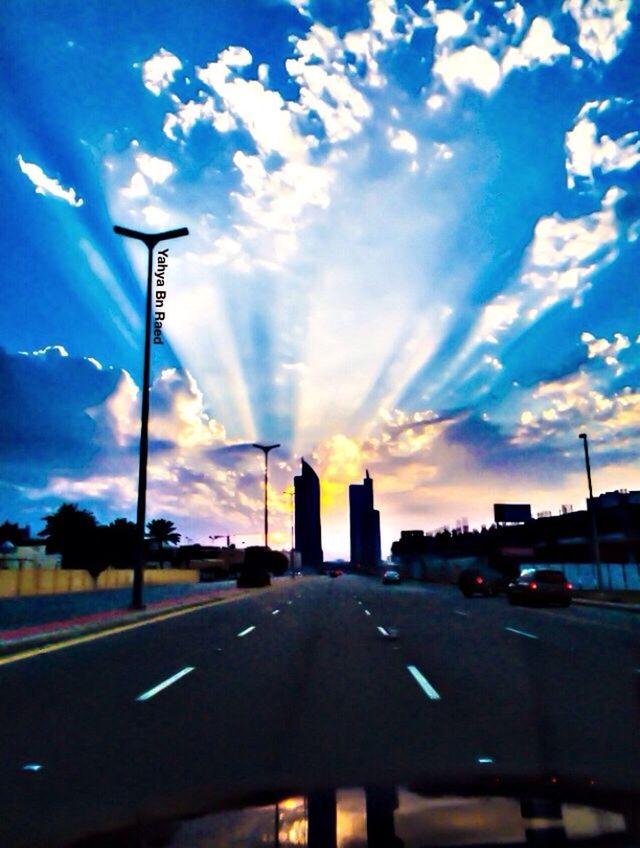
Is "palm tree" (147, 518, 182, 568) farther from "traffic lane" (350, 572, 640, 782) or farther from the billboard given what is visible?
"traffic lane" (350, 572, 640, 782)

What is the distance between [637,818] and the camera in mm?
4637

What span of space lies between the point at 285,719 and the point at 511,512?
348 ft

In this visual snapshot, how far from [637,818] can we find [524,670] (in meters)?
7.45

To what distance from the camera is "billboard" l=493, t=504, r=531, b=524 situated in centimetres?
10881

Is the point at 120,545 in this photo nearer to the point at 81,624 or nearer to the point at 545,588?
the point at 545,588

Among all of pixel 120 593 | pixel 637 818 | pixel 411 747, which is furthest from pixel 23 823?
pixel 120 593

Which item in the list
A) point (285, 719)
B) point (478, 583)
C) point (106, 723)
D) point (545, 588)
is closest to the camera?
point (106, 723)

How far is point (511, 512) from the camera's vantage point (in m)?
110

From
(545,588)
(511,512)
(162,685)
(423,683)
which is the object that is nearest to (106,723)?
(162,685)

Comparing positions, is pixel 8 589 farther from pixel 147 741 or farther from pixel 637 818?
pixel 637 818

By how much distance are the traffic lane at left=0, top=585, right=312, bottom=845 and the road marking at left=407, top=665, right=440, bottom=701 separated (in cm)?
210

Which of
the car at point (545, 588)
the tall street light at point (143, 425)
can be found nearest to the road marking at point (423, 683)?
the tall street light at point (143, 425)

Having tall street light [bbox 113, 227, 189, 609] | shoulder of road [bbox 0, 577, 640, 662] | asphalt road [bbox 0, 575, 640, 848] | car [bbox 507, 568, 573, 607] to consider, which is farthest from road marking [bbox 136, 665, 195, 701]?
car [bbox 507, 568, 573, 607]

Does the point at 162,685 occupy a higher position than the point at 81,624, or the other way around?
the point at 81,624
